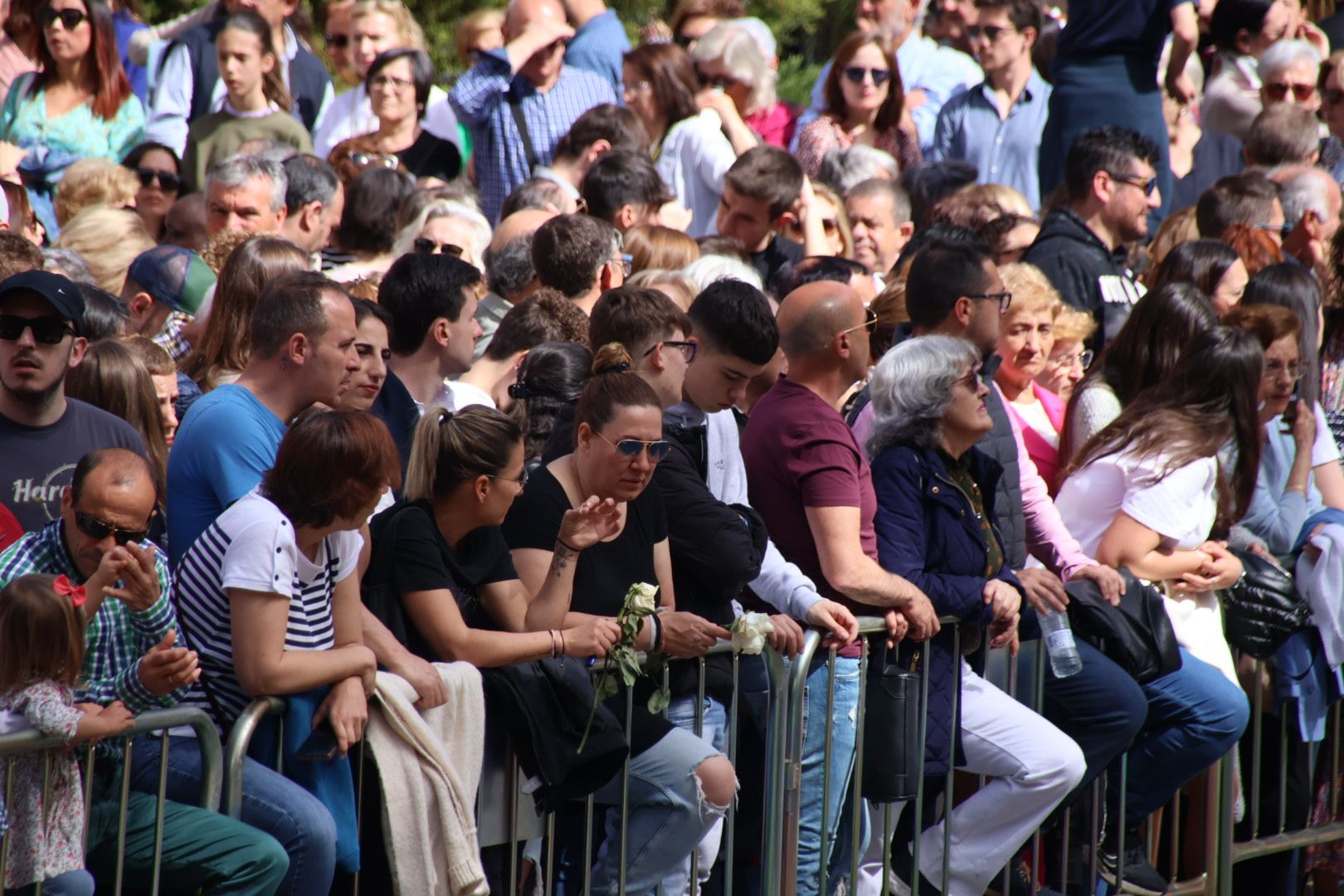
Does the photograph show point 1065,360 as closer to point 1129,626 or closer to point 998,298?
point 998,298

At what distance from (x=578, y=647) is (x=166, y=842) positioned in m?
1.15

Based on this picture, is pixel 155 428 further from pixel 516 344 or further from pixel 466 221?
pixel 466 221

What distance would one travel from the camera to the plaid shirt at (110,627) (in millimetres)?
4070

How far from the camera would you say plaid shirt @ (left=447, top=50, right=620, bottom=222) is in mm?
9773

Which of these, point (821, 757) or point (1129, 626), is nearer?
point (821, 757)

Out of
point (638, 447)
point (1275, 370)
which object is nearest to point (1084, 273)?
point (1275, 370)

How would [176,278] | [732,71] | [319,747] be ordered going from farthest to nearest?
[732,71]
[176,278]
[319,747]

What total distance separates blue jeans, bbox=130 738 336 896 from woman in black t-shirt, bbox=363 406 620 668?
0.57 meters

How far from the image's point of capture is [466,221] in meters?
7.77

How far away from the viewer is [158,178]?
9.06 meters

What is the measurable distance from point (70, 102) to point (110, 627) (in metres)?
6.23

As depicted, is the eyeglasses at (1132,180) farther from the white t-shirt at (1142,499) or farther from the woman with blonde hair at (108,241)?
the woman with blonde hair at (108,241)

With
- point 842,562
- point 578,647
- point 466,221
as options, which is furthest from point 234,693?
point 466,221

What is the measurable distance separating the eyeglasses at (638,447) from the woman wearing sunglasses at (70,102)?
5410 mm
